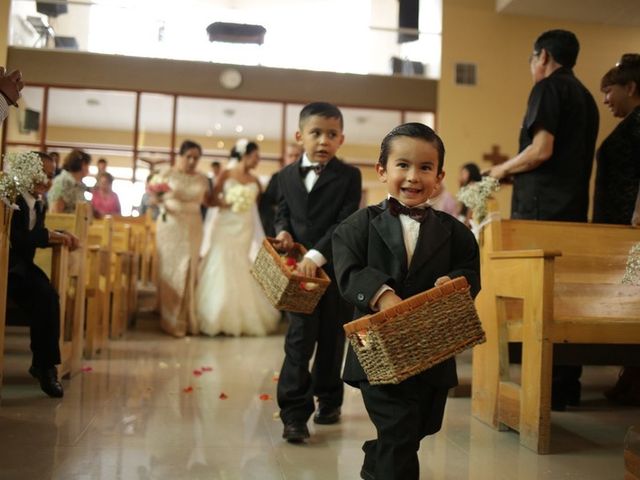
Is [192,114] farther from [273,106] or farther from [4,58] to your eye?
[4,58]

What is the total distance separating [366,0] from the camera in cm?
1128

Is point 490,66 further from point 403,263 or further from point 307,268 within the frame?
point 403,263

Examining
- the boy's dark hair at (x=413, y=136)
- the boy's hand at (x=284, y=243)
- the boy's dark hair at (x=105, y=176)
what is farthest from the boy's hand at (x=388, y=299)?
the boy's dark hair at (x=105, y=176)

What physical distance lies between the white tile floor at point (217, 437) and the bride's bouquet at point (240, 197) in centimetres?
284

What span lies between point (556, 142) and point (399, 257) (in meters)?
2.09

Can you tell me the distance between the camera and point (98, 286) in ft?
17.4

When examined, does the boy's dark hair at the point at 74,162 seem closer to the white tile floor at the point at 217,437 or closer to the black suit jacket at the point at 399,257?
the white tile floor at the point at 217,437

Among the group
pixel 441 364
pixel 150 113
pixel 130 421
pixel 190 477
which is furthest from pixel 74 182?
pixel 150 113

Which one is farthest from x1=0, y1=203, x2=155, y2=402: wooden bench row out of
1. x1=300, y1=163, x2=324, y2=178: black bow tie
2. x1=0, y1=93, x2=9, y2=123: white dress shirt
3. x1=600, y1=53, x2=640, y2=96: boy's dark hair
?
x1=600, y1=53, x2=640, y2=96: boy's dark hair

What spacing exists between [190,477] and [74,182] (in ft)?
13.1

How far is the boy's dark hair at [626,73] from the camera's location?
3.94 meters

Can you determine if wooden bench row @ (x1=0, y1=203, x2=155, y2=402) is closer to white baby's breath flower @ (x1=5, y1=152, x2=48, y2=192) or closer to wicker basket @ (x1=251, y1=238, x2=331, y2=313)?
white baby's breath flower @ (x1=5, y1=152, x2=48, y2=192)

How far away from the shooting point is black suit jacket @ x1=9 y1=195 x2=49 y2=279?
3.74 m

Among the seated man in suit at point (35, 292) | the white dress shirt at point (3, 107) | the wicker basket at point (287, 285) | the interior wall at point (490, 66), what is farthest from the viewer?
the interior wall at point (490, 66)
